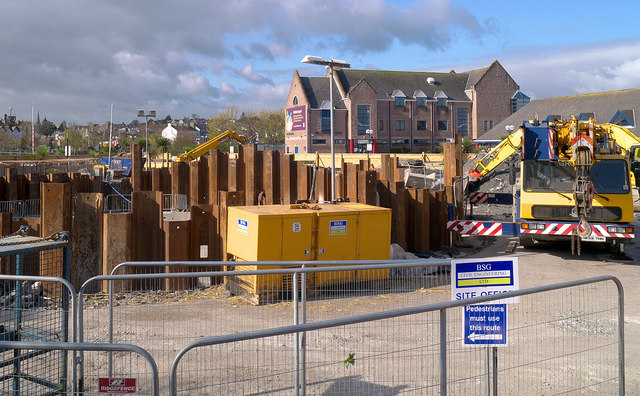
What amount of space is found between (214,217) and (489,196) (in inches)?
384

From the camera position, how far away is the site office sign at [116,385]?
390 cm

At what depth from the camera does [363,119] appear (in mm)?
66500

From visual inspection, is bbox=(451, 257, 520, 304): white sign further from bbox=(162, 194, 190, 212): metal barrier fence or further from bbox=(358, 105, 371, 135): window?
bbox=(358, 105, 371, 135): window

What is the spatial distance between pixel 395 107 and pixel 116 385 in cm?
6582

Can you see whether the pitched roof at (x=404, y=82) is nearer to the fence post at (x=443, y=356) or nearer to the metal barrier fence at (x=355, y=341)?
the metal barrier fence at (x=355, y=341)

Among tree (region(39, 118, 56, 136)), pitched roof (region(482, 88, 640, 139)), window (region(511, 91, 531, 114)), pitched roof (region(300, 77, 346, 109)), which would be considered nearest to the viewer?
pitched roof (region(482, 88, 640, 139))

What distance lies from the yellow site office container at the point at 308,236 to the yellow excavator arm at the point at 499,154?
6.41 m

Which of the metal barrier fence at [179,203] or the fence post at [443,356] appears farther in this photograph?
the metal barrier fence at [179,203]

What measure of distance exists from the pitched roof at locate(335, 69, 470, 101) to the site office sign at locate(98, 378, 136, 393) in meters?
63.4

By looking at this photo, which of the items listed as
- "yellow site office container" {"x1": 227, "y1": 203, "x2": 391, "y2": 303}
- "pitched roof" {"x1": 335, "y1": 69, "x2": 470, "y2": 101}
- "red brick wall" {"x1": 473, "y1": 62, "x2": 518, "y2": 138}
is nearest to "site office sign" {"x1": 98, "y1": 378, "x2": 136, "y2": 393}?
"yellow site office container" {"x1": 227, "y1": 203, "x2": 391, "y2": 303}

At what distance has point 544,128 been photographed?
14461 millimetres

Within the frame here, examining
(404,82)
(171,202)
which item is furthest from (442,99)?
(171,202)

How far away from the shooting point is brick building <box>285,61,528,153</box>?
66.5 metres

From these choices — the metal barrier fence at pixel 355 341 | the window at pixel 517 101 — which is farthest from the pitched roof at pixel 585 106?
the metal barrier fence at pixel 355 341
